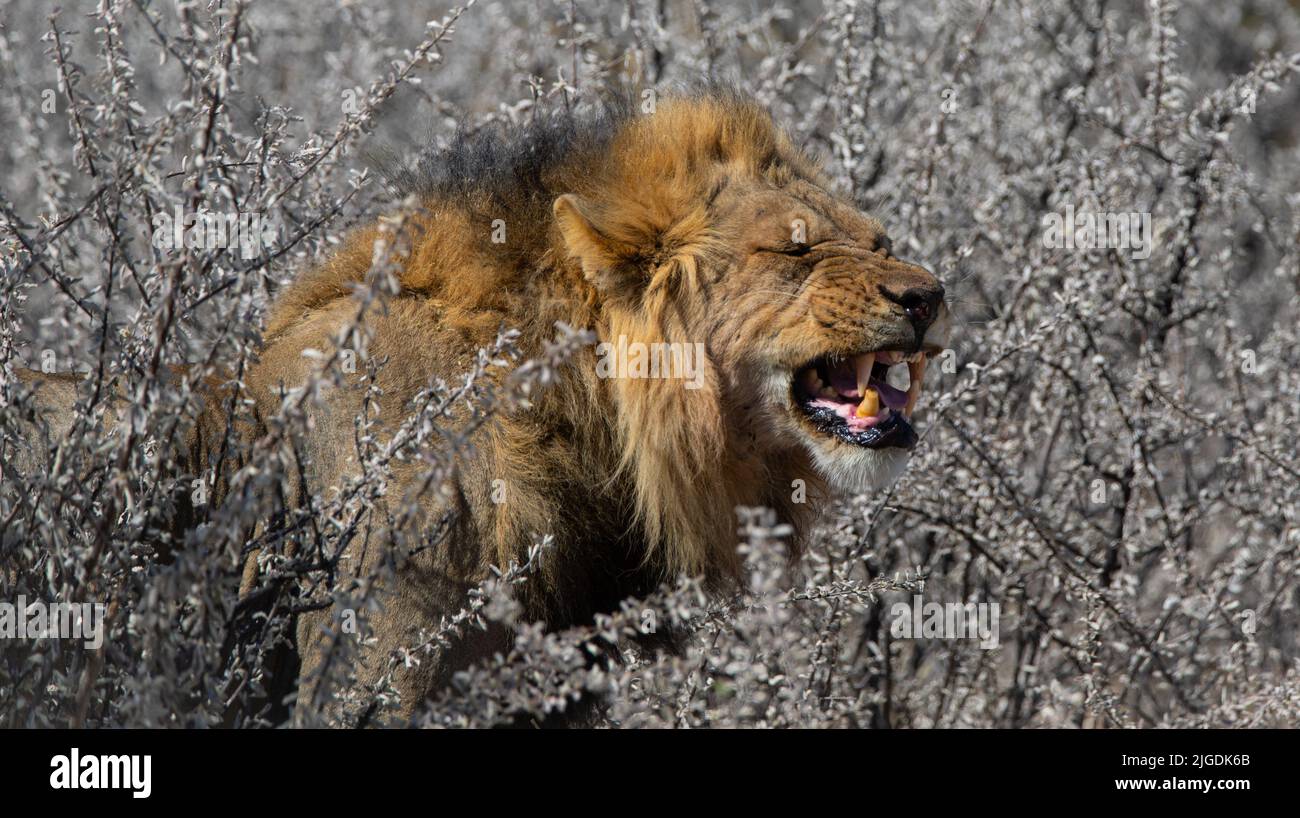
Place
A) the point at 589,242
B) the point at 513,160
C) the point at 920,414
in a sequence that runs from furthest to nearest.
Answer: the point at 920,414 < the point at 513,160 < the point at 589,242

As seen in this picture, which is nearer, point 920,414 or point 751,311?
point 751,311

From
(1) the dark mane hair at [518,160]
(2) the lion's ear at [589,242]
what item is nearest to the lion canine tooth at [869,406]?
(2) the lion's ear at [589,242]

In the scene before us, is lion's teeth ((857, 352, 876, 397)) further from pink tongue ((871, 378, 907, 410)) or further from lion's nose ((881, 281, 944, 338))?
lion's nose ((881, 281, 944, 338))

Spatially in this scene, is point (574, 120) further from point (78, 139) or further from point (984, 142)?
point (984, 142)

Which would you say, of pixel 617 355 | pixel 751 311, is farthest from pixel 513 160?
pixel 751 311

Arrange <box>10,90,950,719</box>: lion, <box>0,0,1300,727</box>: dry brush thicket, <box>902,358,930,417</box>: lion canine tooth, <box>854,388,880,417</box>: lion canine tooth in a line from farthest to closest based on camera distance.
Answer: <box>902,358,930,417</box>: lion canine tooth, <box>854,388,880,417</box>: lion canine tooth, <box>10,90,950,719</box>: lion, <box>0,0,1300,727</box>: dry brush thicket

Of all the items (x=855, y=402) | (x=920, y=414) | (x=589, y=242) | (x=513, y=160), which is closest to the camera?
(x=589, y=242)

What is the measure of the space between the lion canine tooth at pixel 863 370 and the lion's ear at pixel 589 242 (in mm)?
656

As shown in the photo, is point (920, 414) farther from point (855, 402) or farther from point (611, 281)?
Result: point (611, 281)

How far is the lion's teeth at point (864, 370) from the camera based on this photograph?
3.43 m

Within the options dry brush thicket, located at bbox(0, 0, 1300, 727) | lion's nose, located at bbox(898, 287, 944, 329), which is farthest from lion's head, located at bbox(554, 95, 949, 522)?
dry brush thicket, located at bbox(0, 0, 1300, 727)

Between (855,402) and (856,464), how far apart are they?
170mm

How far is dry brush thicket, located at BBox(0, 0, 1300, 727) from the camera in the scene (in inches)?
106

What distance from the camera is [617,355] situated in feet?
10.9
